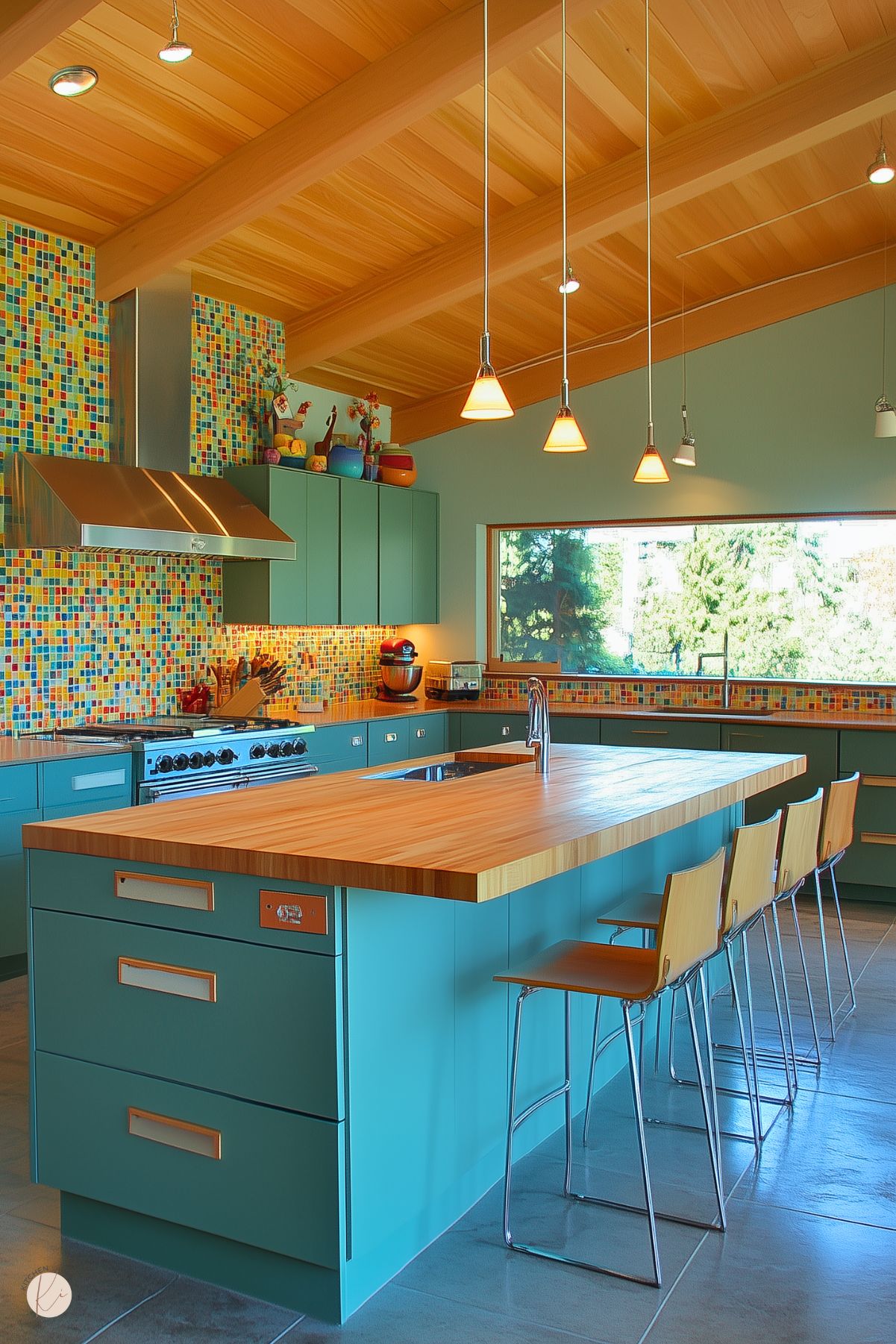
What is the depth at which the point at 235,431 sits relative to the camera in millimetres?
6488

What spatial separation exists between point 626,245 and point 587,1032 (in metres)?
4.13

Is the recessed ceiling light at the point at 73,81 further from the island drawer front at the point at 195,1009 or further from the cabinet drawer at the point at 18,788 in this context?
the island drawer front at the point at 195,1009

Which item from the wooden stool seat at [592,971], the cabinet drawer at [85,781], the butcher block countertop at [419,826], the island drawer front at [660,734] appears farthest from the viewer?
the island drawer front at [660,734]

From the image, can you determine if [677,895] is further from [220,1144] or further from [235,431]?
[235,431]

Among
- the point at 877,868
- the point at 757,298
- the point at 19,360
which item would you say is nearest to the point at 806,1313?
the point at 877,868

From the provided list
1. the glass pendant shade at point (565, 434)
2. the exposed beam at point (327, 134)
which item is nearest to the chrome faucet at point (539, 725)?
the glass pendant shade at point (565, 434)

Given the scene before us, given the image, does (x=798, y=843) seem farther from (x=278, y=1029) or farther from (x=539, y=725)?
(x=278, y=1029)

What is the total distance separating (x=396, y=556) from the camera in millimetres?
7348

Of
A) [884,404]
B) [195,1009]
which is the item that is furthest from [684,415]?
[195,1009]

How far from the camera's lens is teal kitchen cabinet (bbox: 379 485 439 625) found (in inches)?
285

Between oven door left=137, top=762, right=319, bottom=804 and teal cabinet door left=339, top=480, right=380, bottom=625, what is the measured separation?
4.44 feet

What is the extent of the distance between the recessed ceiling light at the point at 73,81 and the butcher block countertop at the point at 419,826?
90.4 inches

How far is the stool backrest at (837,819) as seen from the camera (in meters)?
3.95

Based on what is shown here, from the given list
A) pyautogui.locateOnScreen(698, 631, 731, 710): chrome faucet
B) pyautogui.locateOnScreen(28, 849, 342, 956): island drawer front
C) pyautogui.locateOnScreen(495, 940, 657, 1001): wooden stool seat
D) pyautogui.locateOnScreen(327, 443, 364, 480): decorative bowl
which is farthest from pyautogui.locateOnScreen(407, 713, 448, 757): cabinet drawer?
pyautogui.locateOnScreen(28, 849, 342, 956): island drawer front
